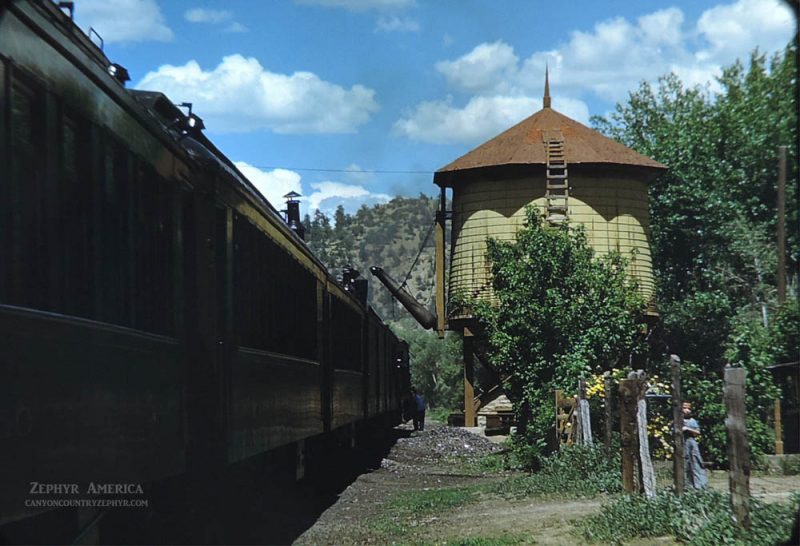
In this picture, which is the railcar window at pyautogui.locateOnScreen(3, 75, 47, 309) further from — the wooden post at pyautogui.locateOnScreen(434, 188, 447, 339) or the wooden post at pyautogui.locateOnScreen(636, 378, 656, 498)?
the wooden post at pyautogui.locateOnScreen(434, 188, 447, 339)

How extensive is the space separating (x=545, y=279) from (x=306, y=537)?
13939mm

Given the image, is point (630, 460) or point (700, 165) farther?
point (700, 165)

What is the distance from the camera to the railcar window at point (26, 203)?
497 cm

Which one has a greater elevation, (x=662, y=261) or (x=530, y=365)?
(x=662, y=261)

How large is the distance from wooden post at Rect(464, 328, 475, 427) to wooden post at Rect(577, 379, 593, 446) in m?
17.9

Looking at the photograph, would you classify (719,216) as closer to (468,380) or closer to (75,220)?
(468,380)

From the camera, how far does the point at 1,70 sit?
195 inches

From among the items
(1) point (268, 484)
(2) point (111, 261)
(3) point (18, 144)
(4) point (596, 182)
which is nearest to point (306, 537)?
(1) point (268, 484)

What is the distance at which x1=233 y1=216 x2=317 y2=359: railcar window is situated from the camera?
33.0ft

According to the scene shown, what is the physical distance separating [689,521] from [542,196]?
25.8 metres

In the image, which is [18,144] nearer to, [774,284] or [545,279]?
[545,279]

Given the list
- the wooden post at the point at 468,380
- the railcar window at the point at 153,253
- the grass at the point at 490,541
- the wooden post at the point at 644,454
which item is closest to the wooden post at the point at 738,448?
the grass at the point at 490,541

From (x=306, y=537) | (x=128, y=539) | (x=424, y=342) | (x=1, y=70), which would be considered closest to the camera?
(x=1, y=70)

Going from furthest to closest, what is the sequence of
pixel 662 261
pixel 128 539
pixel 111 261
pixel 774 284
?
1. pixel 662 261
2. pixel 774 284
3. pixel 128 539
4. pixel 111 261
